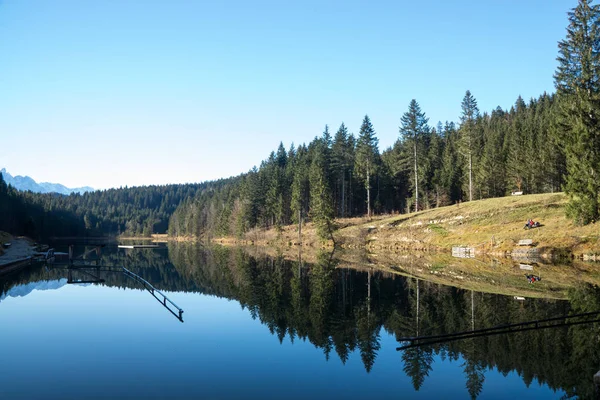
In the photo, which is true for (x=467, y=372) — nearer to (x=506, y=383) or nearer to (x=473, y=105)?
(x=506, y=383)

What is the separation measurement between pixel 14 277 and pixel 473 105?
70727 mm

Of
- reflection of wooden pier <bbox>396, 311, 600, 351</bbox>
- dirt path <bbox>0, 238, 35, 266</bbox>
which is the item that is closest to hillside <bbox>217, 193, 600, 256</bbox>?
reflection of wooden pier <bbox>396, 311, 600, 351</bbox>

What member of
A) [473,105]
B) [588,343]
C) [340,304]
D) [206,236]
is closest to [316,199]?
[473,105]

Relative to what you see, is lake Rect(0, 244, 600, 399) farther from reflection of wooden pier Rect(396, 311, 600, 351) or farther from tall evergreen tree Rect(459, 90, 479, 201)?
tall evergreen tree Rect(459, 90, 479, 201)

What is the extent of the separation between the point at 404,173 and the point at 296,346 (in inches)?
3417

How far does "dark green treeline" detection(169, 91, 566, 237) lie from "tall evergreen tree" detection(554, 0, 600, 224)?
16.7m

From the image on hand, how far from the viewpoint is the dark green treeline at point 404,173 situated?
7138cm

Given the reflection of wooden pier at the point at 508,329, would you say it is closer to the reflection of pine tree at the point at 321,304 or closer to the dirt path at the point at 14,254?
the reflection of pine tree at the point at 321,304

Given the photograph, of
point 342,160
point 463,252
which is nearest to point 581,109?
point 463,252

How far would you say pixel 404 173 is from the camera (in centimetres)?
9881

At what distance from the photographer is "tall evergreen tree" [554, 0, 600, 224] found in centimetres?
4028

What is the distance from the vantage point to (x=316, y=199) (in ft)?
241

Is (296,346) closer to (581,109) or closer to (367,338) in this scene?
(367,338)

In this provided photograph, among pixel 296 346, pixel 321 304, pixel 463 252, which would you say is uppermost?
pixel 463 252
